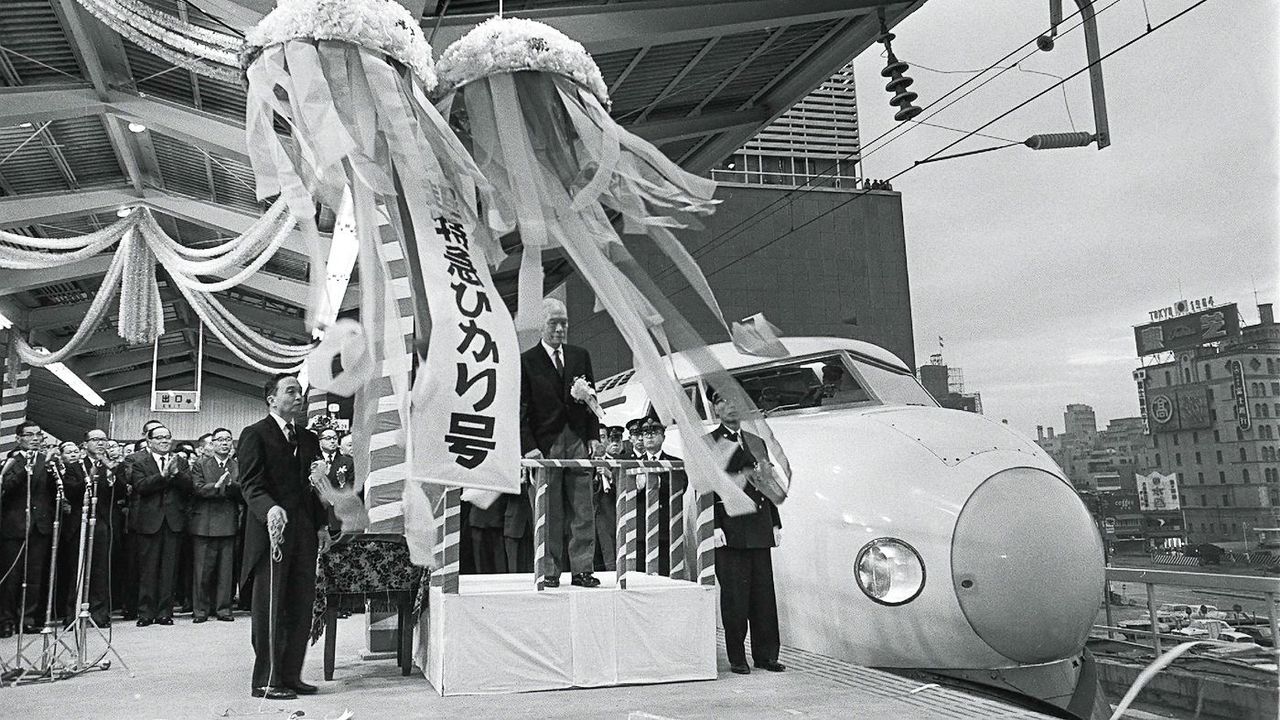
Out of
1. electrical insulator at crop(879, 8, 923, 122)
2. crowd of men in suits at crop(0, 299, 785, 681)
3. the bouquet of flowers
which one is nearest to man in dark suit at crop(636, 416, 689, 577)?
crowd of men in suits at crop(0, 299, 785, 681)

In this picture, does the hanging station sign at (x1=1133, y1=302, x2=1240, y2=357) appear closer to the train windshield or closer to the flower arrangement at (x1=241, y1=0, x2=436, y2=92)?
the train windshield

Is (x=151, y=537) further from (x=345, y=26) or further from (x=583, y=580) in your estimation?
(x=345, y=26)

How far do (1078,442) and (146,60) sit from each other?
33.4ft

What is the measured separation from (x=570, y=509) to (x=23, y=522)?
5096 mm

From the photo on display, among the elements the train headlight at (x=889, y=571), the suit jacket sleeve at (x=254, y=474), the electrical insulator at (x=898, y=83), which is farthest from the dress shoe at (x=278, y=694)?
the electrical insulator at (x=898, y=83)

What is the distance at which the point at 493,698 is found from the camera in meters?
4.35

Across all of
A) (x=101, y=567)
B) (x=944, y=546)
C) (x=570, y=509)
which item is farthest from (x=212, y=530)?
(x=944, y=546)

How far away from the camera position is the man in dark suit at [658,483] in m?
5.61

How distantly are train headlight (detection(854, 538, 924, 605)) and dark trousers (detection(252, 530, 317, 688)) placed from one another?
8.90ft

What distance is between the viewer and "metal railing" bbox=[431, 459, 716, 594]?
4.64m

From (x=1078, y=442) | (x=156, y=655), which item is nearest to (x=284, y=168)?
(x=156, y=655)

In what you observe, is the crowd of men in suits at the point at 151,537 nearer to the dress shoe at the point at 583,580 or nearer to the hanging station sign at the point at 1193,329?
the dress shoe at the point at 583,580

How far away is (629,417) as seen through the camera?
7918mm

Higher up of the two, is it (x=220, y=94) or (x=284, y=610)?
(x=220, y=94)
